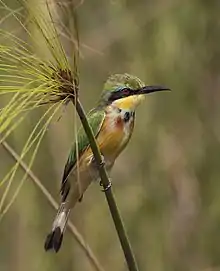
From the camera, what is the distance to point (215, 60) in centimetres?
245

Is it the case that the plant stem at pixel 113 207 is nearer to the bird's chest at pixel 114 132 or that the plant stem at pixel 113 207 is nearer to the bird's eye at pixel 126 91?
the bird's eye at pixel 126 91

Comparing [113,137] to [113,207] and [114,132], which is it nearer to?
[114,132]

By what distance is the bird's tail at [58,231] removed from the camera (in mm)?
1737

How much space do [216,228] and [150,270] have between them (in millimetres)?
239

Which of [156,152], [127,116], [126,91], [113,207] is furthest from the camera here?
[156,152]

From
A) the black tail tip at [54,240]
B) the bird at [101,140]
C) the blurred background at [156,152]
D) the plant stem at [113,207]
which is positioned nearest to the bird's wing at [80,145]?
the bird at [101,140]

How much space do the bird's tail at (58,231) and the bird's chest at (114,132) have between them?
7.1 inches

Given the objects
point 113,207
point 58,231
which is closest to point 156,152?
point 58,231

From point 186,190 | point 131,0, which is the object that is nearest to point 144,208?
point 186,190

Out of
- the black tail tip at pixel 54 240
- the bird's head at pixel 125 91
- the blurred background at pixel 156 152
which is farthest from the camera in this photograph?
the blurred background at pixel 156 152

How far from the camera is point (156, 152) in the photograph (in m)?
2.46

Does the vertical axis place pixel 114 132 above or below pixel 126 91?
below

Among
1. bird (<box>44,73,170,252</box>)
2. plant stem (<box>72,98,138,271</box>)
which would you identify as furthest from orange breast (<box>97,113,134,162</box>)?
plant stem (<box>72,98,138,271</box>)

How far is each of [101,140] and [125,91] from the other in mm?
260
